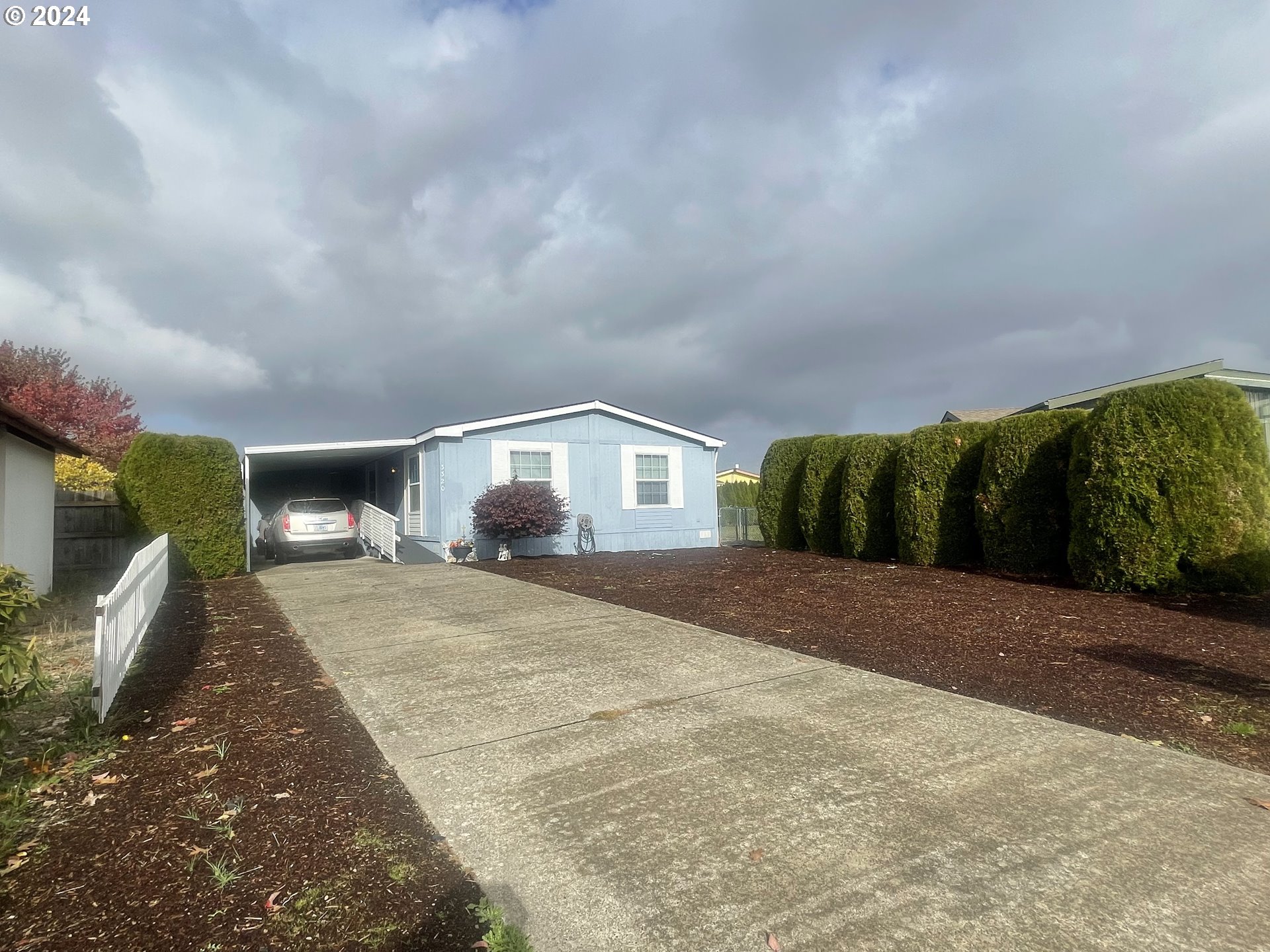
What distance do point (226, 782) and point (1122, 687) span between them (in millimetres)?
5546

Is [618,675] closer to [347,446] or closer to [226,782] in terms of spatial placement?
[226,782]

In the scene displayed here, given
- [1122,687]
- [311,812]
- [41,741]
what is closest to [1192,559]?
[1122,687]

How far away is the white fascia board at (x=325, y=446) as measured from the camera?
14.0 m

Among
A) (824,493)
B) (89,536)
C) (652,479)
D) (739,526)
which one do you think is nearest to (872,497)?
(824,493)

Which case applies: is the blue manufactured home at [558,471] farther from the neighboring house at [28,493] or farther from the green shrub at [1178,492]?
the green shrub at [1178,492]

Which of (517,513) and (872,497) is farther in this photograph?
(517,513)

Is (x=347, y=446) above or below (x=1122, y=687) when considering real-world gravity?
above

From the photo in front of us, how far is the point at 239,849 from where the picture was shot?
272 cm

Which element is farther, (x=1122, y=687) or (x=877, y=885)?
(x=1122, y=687)

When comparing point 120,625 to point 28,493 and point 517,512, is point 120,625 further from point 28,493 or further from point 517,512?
point 517,512

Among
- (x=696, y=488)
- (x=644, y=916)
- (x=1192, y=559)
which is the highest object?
(x=696, y=488)

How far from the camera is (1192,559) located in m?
7.98

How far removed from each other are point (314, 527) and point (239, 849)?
14.1 meters

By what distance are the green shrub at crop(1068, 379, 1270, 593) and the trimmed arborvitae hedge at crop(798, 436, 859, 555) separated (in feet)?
17.3
